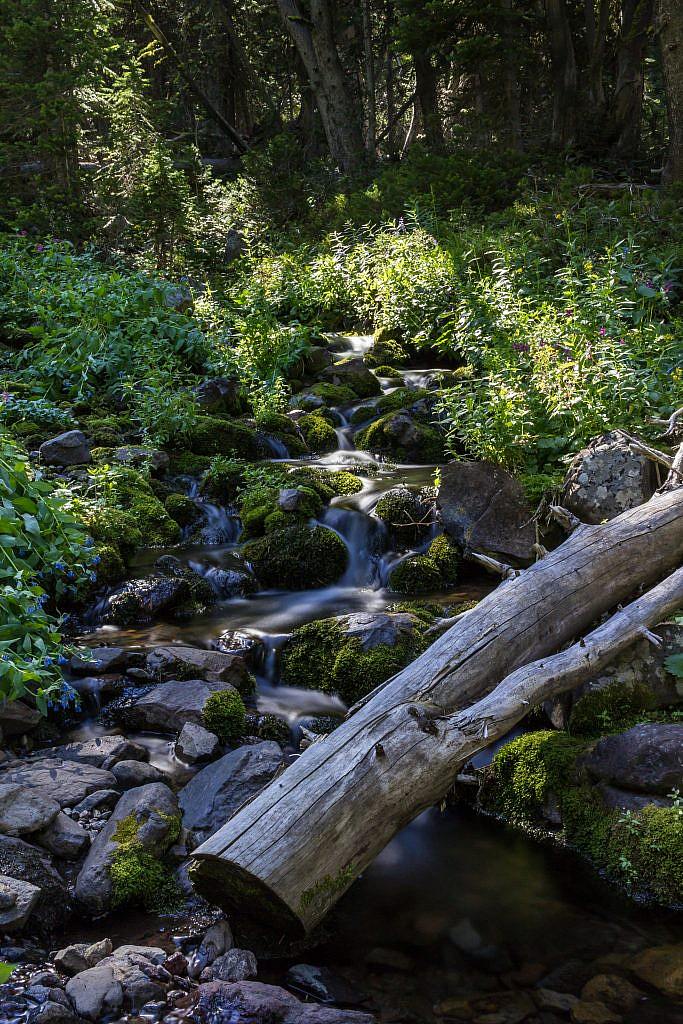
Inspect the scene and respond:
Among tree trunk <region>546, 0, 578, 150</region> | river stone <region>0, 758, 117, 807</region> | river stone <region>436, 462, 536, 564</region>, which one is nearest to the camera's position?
river stone <region>0, 758, 117, 807</region>

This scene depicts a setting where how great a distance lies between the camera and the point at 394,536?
24.8 feet

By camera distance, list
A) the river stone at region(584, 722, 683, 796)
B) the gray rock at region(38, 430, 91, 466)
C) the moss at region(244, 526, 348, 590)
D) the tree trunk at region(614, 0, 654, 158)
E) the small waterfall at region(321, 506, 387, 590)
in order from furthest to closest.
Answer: the tree trunk at region(614, 0, 654, 158) → the gray rock at region(38, 430, 91, 466) → the small waterfall at region(321, 506, 387, 590) → the moss at region(244, 526, 348, 590) → the river stone at region(584, 722, 683, 796)

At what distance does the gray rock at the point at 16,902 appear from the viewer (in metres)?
3.42

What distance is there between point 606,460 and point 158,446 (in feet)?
16.7

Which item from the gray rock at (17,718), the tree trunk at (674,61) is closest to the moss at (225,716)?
the gray rock at (17,718)

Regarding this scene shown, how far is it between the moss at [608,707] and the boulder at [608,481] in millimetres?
1749

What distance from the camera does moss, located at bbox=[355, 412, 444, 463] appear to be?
956 centimetres

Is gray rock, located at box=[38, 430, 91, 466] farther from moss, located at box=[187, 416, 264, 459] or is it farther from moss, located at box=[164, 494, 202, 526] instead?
moss, located at box=[187, 416, 264, 459]

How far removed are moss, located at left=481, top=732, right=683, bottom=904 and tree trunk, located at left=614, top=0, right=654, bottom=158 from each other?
18.8m

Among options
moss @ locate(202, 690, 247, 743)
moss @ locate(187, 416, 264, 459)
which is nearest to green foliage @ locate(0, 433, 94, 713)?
moss @ locate(202, 690, 247, 743)

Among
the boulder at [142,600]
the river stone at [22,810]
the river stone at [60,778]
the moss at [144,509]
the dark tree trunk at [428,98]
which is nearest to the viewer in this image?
the river stone at [22,810]

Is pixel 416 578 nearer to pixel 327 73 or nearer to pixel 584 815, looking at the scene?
pixel 584 815

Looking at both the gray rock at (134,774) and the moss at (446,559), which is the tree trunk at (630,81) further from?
the gray rock at (134,774)

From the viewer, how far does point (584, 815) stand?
4285 mm
